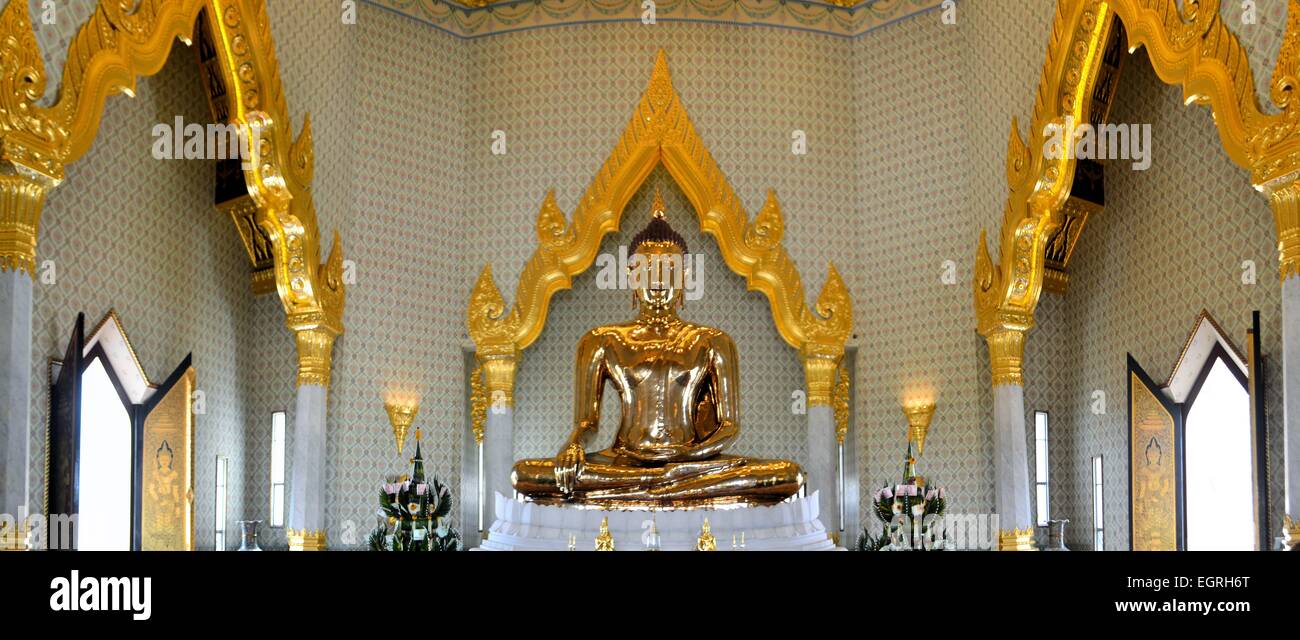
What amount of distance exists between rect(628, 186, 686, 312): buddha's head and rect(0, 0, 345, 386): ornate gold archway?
2928 mm

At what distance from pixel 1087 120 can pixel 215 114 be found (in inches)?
242

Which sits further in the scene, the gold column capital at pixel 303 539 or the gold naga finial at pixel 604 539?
the gold column capital at pixel 303 539

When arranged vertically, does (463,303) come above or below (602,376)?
above

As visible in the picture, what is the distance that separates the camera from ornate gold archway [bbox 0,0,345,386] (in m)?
6.64

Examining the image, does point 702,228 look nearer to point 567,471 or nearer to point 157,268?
point 157,268

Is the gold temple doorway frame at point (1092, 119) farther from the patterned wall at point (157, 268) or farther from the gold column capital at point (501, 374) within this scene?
the patterned wall at point (157, 268)

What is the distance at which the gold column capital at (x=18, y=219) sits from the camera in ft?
22.0

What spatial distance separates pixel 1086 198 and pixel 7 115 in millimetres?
7419

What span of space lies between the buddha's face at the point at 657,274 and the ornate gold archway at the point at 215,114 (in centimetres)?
295

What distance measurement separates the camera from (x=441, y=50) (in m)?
11.9

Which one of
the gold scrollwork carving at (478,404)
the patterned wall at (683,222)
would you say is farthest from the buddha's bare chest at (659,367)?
the gold scrollwork carving at (478,404)

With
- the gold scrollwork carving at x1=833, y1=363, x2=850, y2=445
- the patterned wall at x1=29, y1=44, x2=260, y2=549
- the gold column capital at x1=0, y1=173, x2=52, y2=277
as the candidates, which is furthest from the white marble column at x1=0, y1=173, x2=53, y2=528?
the gold scrollwork carving at x1=833, y1=363, x2=850, y2=445
